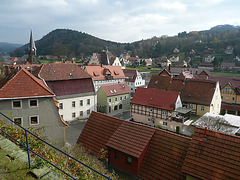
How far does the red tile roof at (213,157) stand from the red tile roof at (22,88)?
1407cm

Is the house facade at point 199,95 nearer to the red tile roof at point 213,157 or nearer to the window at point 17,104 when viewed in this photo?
the red tile roof at point 213,157

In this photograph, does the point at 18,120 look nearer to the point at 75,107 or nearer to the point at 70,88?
the point at 70,88

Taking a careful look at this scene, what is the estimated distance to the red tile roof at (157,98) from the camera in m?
29.8

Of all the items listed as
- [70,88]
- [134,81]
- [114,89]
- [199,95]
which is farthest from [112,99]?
[134,81]

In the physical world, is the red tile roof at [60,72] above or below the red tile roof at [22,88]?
above

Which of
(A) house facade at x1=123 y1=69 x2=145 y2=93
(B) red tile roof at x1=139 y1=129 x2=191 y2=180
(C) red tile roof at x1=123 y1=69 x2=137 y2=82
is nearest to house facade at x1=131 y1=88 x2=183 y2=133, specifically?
(B) red tile roof at x1=139 y1=129 x2=191 y2=180

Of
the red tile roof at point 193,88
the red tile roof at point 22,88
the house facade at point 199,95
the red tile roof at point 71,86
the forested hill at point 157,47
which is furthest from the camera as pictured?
the forested hill at point 157,47

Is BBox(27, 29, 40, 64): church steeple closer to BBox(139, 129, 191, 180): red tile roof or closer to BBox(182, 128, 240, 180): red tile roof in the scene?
BBox(139, 129, 191, 180): red tile roof

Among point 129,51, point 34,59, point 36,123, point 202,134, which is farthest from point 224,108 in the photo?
point 129,51

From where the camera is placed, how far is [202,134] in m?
10.9

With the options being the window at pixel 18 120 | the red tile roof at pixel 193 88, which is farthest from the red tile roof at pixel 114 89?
the window at pixel 18 120

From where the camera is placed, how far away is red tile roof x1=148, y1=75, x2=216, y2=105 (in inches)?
1286

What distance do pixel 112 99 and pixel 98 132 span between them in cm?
2408

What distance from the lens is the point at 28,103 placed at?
18.3 m
